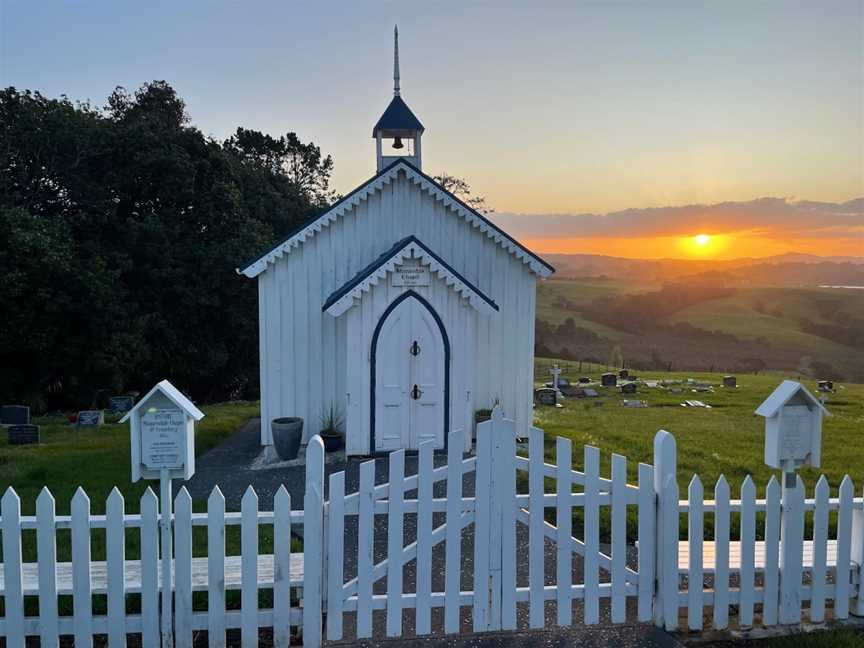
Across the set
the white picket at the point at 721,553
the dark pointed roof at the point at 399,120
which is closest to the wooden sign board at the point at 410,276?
the dark pointed roof at the point at 399,120

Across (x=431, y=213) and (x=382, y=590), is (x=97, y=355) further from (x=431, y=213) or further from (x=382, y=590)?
(x=382, y=590)

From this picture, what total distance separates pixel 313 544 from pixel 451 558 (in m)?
1.10

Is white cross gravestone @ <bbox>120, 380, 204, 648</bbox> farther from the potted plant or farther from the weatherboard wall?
the potted plant

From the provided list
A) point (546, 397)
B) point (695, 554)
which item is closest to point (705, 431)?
point (546, 397)

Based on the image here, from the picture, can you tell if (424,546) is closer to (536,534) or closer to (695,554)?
(536,534)

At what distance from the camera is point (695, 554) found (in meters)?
5.34

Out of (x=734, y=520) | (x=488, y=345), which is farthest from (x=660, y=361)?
(x=734, y=520)

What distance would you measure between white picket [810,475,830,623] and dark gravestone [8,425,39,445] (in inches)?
604

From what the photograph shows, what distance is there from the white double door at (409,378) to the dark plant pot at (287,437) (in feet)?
5.04

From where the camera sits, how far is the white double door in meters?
11.8

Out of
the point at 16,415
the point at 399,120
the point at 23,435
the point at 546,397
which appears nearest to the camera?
the point at 399,120

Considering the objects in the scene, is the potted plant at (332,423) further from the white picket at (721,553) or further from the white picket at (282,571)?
the white picket at (721,553)

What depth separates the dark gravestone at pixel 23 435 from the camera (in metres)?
14.6

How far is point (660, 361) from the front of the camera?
154ft
